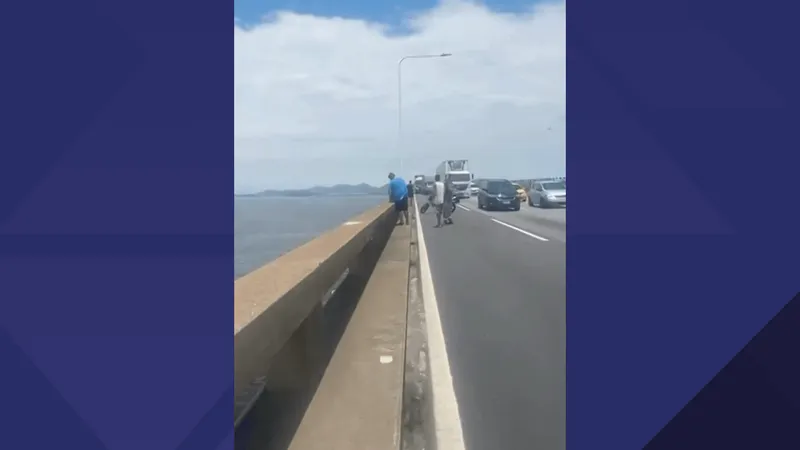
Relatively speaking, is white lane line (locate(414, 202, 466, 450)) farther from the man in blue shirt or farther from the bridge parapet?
the man in blue shirt

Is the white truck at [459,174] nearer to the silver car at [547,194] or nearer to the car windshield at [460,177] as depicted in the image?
the car windshield at [460,177]

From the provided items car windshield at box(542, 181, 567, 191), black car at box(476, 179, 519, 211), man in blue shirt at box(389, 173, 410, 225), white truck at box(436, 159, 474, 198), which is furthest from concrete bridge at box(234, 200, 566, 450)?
white truck at box(436, 159, 474, 198)

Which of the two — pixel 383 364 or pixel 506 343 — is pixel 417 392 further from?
pixel 506 343

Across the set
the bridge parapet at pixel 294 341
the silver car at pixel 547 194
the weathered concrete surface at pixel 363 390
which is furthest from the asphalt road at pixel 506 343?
the silver car at pixel 547 194

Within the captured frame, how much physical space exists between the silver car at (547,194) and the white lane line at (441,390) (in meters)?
34.5

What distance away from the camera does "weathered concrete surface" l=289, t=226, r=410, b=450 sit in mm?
4633

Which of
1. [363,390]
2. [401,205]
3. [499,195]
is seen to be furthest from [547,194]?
[363,390]

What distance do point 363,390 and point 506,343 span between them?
2.53m

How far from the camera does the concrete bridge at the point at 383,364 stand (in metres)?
4.60

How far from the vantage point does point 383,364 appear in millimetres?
6266
